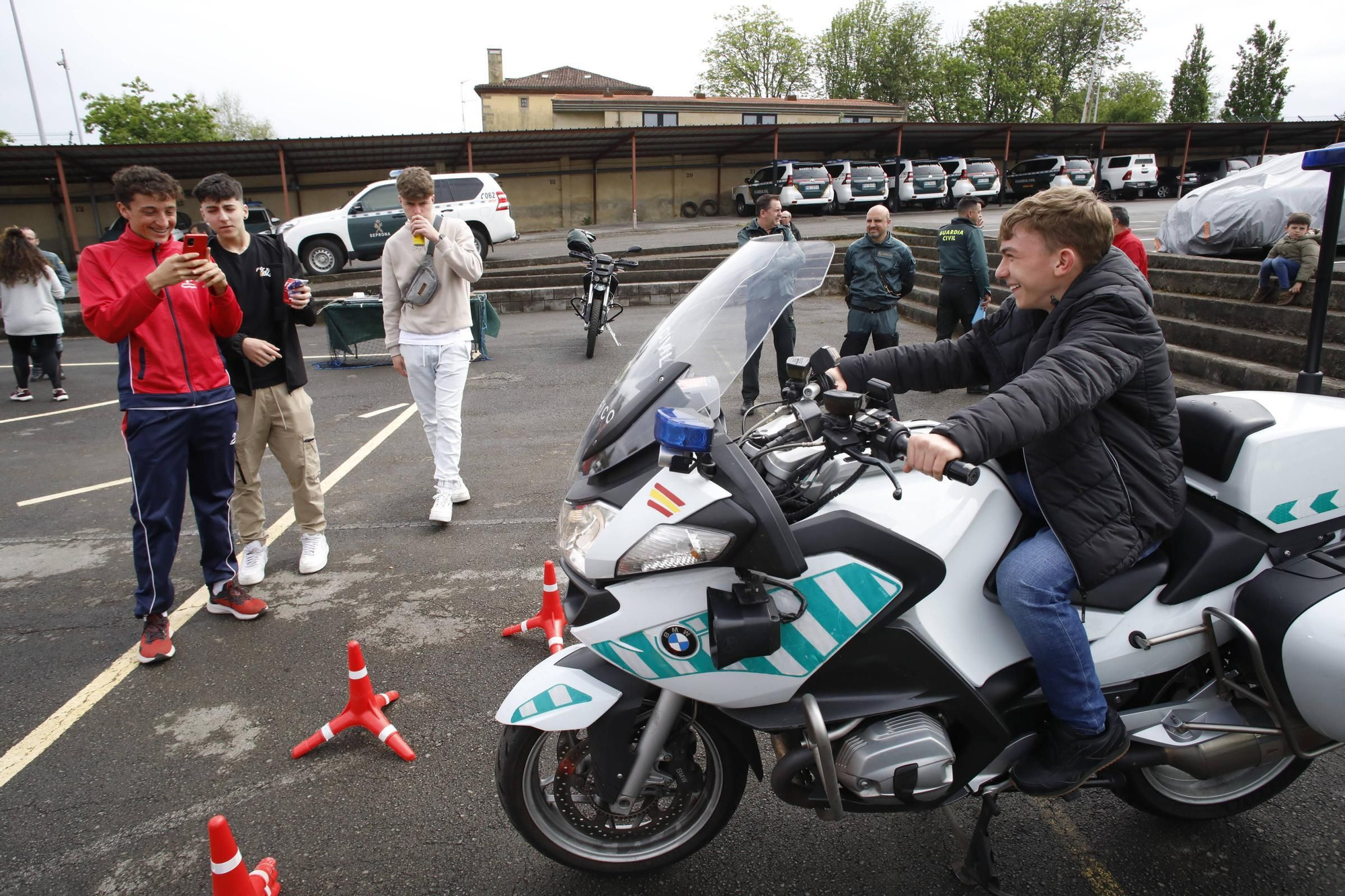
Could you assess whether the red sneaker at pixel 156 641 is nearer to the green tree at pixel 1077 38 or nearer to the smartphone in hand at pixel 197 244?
the smartphone in hand at pixel 197 244

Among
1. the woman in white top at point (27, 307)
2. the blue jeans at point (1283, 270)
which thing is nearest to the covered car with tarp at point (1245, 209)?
the blue jeans at point (1283, 270)

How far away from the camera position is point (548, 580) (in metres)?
3.58

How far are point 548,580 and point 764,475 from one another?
5.92 ft

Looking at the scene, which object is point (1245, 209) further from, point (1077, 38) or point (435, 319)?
point (1077, 38)

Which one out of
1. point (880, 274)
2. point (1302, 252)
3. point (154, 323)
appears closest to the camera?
point (154, 323)

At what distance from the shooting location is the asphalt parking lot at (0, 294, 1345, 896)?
230 centimetres

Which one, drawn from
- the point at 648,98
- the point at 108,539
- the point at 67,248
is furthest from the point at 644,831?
the point at 648,98

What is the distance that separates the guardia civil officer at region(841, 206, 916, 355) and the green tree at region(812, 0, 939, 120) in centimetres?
5780

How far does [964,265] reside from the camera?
803 cm

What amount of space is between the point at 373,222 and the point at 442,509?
14203 mm

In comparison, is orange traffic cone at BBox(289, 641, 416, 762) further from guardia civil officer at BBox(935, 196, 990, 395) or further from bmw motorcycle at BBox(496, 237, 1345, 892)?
guardia civil officer at BBox(935, 196, 990, 395)

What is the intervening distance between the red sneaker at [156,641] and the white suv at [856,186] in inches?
995

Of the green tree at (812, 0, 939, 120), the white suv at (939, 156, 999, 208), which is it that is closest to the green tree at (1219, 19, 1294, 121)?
the green tree at (812, 0, 939, 120)

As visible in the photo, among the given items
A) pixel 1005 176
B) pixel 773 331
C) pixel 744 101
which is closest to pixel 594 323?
pixel 773 331
